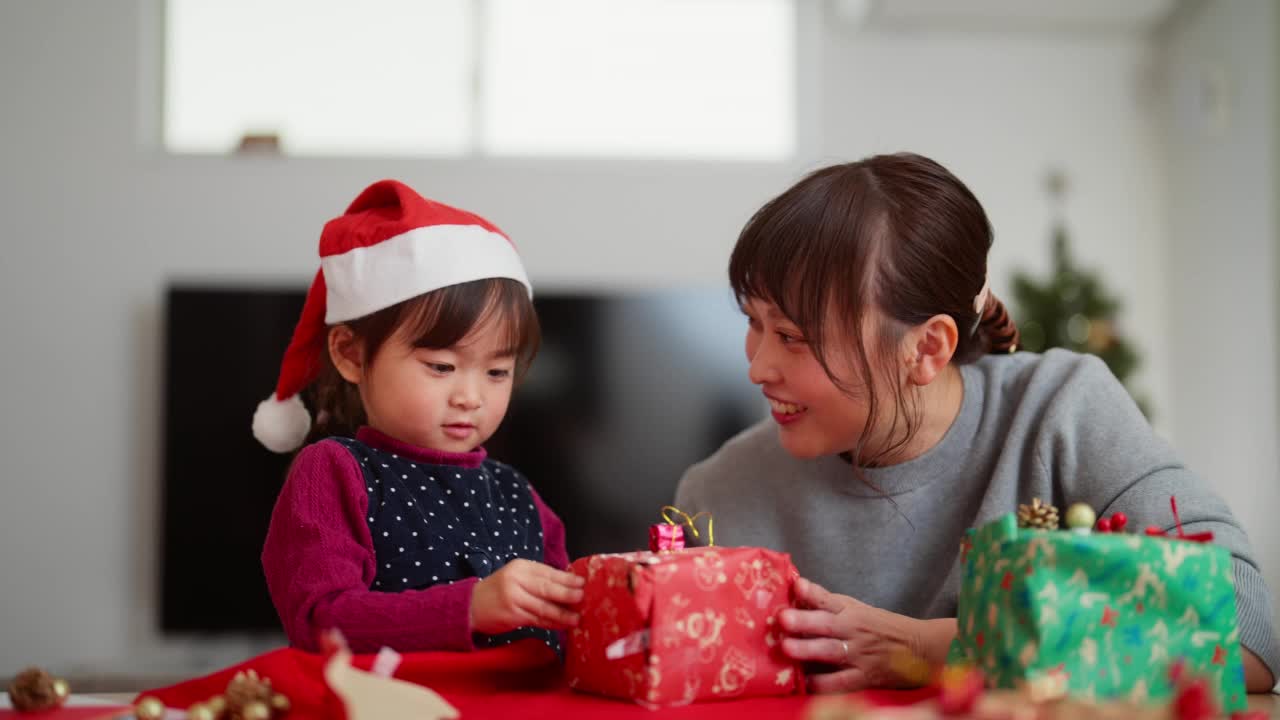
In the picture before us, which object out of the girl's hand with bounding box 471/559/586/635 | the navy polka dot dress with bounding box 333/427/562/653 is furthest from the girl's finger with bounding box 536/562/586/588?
the navy polka dot dress with bounding box 333/427/562/653

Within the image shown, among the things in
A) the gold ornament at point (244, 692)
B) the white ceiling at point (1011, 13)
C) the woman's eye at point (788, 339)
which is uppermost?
the white ceiling at point (1011, 13)

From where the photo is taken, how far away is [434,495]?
4.12ft

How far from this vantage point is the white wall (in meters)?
4.12

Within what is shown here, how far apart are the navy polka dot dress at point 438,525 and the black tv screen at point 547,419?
228 cm

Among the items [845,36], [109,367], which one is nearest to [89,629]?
[109,367]

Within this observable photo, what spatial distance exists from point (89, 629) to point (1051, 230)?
4295 millimetres

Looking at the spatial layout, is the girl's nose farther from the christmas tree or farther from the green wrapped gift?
the christmas tree

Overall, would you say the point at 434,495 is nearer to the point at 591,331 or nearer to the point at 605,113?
the point at 591,331

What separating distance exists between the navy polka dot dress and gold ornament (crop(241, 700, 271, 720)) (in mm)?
307

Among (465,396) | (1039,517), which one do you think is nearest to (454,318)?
(465,396)

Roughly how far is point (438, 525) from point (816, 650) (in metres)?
0.48

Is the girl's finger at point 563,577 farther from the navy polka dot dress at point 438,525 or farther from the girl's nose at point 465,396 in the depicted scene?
the girl's nose at point 465,396

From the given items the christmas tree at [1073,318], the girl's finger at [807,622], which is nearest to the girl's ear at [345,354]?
the girl's finger at [807,622]

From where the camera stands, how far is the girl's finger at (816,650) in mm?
→ 950
